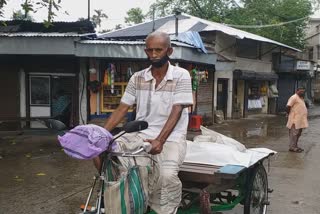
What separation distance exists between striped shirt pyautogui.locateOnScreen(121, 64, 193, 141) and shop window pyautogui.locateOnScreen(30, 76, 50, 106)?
10.3 m

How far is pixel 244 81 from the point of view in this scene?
2131 cm

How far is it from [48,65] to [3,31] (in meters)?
1.69

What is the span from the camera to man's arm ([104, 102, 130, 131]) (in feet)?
11.4

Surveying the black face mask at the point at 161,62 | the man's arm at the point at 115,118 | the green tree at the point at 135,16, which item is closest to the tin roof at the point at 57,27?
the man's arm at the point at 115,118

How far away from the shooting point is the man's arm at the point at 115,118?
348 cm

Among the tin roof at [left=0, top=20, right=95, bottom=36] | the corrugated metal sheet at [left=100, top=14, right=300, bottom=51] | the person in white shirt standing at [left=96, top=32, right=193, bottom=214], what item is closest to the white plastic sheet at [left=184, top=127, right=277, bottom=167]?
the person in white shirt standing at [left=96, top=32, right=193, bottom=214]

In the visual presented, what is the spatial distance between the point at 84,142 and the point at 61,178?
4669 mm

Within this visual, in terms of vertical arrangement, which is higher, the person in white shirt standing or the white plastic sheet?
the person in white shirt standing

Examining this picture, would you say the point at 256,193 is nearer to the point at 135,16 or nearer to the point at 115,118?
the point at 115,118

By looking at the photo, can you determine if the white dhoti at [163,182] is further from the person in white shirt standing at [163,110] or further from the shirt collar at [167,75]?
the shirt collar at [167,75]

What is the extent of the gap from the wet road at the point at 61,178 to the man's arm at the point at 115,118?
2196 mm

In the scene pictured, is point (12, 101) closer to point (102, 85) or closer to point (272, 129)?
point (102, 85)

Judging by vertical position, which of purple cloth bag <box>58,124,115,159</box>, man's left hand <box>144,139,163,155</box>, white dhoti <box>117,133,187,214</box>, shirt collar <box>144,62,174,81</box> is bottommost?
white dhoti <box>117,133,187,214</box>

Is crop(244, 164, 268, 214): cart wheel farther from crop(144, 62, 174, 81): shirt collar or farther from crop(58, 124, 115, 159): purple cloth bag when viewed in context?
crop(58, 124, 115, 159): purple cloth bag
